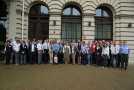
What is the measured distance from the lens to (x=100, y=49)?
30.4 m

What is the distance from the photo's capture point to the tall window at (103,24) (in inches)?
1496

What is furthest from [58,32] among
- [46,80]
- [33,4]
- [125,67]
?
[46,80]

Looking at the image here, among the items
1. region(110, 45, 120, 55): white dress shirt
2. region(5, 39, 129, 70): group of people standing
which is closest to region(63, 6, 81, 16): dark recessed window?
region(5, 39, 129, 70): group of people standing

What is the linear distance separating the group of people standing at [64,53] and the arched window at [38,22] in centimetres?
605

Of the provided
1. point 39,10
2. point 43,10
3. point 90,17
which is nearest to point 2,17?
point 39,10

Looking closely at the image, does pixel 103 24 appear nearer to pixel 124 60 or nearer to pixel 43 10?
pixel 43 10

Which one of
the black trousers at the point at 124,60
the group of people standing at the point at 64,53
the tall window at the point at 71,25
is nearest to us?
the black trousers at the point at 124,60

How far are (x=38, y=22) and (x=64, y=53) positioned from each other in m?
7.38

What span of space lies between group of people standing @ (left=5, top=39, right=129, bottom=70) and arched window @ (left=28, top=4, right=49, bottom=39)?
6047 millimetres

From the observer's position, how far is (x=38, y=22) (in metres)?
37.4

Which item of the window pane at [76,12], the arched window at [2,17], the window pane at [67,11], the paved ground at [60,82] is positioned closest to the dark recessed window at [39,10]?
the window pane at [67,11]

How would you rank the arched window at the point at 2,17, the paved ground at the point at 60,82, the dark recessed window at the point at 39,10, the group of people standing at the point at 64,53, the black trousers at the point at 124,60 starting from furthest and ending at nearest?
1. the dark recessed window at the point at 39,10
2. the arched window at the point at 2,17
3. the group of people standing at the point at 64,53
4. the black trousers at the point at 124,60
5. the paved ground at the point at 60,82

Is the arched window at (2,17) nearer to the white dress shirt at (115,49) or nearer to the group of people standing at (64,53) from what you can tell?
the group of people standing at (64,53)

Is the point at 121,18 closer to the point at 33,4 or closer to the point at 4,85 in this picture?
the point at 33,4
